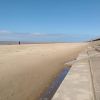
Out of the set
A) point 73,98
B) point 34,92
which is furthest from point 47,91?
point 73,98

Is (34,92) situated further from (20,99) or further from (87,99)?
(87,99)

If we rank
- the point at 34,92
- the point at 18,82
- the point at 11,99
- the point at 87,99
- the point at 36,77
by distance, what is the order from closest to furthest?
the point at 87,99 < the point at 11,99 < the point at 34,92 < the point at 18,82 < the point at 36,77

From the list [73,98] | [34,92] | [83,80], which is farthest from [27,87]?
[73,98]

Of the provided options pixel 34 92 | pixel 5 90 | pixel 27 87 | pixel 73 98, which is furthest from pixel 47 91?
pixel 73 98

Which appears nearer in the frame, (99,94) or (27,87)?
(99,94)

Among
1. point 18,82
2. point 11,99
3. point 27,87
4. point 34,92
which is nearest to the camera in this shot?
point 11,99

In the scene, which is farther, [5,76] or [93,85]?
[5,76]

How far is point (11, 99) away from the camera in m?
7.01

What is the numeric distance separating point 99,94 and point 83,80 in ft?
6.31

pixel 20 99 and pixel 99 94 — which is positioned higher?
pixel 99 94

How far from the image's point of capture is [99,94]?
6078 mm

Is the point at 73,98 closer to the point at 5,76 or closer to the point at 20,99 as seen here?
the point at 20,99

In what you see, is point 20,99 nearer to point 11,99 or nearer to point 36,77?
point 11,99

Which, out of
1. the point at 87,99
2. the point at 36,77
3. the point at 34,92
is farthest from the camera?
the point at 36,77
